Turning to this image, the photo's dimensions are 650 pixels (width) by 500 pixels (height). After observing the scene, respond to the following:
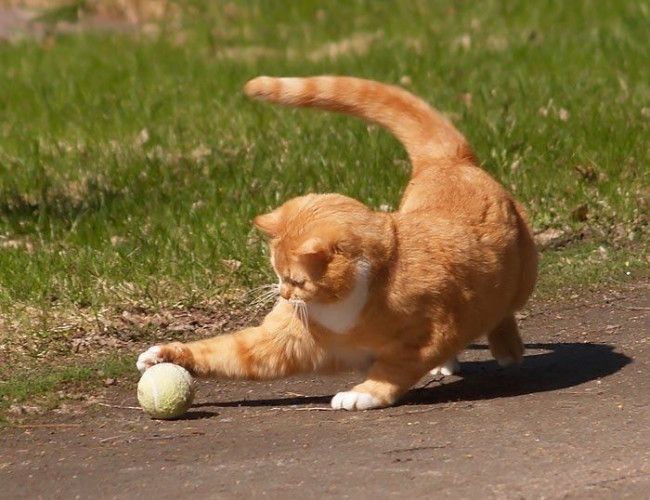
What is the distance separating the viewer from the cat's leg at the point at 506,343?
4824 mm

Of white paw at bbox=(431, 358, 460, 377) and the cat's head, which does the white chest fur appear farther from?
white paw at bbox=(431, 358, 460, 377)

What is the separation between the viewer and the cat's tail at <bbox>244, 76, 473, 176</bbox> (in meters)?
5.00

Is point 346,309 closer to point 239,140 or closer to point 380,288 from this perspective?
point 380,288

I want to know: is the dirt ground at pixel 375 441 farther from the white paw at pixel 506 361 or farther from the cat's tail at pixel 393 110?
the cat's tail at pixel 393 110

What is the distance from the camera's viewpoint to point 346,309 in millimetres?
4156

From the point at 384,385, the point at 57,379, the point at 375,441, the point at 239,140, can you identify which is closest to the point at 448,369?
the point at 384,385

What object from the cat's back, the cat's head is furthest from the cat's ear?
the cat's back

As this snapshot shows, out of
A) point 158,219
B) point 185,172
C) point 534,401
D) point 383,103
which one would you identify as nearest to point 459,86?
point 185,172

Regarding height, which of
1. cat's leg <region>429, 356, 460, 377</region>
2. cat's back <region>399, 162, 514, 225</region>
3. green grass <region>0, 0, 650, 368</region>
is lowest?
cat's leg <region>429, 356, 460, 377</region>

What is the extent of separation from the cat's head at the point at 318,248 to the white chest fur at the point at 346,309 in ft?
0.08

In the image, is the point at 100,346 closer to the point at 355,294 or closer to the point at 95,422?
the point at 95,422

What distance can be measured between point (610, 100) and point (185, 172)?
2636 millimetres

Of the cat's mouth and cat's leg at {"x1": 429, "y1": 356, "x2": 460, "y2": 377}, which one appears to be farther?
cat's leg at {"x1": 429, "y1": 356, "x2": 460, "y2": 377}

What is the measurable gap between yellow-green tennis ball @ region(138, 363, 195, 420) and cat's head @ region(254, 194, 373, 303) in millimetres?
439
